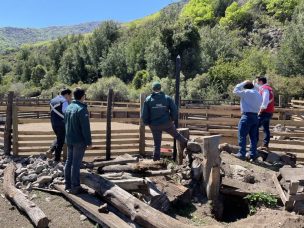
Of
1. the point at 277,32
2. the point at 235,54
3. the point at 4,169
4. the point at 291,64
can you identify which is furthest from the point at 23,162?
the point at 277,32

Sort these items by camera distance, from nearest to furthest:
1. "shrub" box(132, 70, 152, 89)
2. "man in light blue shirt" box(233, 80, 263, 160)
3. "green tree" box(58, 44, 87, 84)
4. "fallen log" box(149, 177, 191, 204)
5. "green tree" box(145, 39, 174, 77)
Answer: "fallen log" box(149, 177, 191, 204) → "man in light blue shirt" box(233, 80, 263, 160) → "green tree" box(145, 39, 174, 77) → "shrub" box(132, 70, 152, 89) → "green tree" box(58, 44, 87, 84)

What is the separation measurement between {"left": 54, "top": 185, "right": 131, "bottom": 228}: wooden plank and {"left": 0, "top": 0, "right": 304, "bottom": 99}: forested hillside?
24019 mm

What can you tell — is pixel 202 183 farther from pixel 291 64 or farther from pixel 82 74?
pixel 82 74

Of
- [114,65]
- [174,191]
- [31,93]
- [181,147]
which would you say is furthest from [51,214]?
[31,93]

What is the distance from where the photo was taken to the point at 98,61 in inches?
2133

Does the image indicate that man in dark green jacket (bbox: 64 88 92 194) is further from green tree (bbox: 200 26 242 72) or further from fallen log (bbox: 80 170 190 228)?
→ green tree (bbox: 200 26 242 72)

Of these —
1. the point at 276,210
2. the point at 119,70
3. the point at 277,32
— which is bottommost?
the point at 276,210

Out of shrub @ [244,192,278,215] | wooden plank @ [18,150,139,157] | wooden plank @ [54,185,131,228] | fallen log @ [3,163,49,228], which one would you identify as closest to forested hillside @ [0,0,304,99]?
wooden plank @ [18,150,139,157]

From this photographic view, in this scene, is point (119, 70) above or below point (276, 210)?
above

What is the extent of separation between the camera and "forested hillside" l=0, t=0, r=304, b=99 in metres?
35.2

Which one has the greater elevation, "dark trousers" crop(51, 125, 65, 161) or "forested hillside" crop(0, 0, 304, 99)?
"forested hillside" crop(0, 0, 304, 99)

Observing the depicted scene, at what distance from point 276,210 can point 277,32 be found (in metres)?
55.0

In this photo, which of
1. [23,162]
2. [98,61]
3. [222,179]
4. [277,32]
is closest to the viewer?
[222,179]

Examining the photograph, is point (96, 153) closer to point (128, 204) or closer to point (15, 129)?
point (15, 129)
